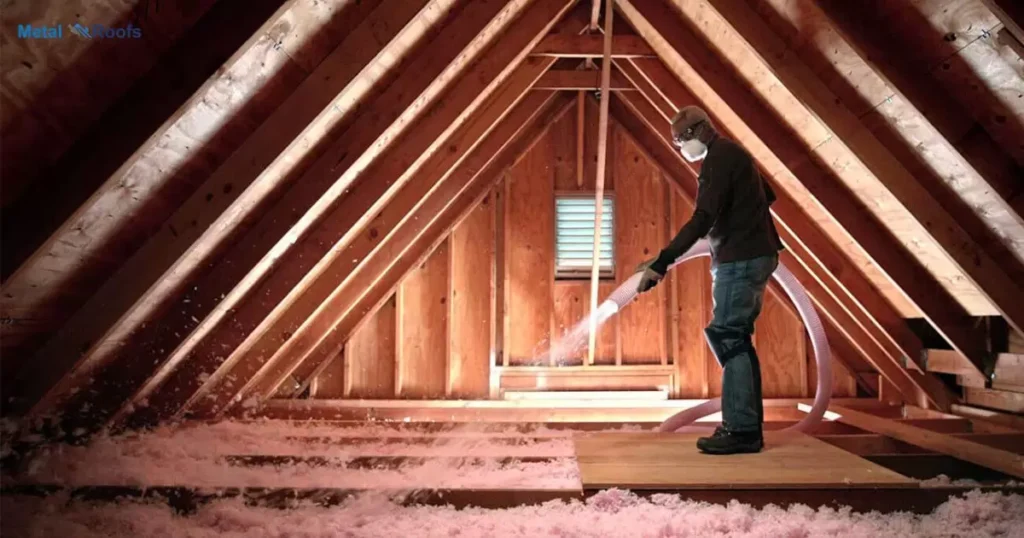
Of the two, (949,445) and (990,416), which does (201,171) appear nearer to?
(949,445)

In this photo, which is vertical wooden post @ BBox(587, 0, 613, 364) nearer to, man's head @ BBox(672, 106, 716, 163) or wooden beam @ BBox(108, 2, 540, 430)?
wooden beam @ BBox(108, 2, 540, 430)

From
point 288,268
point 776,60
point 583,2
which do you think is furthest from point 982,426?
point 288,268

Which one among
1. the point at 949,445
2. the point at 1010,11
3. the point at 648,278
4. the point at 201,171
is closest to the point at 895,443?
the point at 949,445

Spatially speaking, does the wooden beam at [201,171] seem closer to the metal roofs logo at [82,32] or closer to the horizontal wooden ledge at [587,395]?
the metal roofs logo at [82,32]

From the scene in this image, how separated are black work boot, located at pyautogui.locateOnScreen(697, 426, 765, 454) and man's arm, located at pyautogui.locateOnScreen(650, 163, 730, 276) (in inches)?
23.5

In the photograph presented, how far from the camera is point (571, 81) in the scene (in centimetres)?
378

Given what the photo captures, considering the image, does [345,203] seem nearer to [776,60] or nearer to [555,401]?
[776,60]

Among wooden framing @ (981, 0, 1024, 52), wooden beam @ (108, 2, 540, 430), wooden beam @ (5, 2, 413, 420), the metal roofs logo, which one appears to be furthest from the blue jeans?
the metal roofs logo

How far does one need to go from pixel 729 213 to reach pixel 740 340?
0.43m

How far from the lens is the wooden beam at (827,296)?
10.6 feet

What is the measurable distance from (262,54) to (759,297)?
1741 mm

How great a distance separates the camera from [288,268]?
279cm

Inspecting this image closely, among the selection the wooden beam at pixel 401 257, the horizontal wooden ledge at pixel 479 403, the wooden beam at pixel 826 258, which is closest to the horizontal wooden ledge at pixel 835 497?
the wooden beam at pixel 826 258

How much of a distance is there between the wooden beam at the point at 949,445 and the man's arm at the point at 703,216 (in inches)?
47.4
